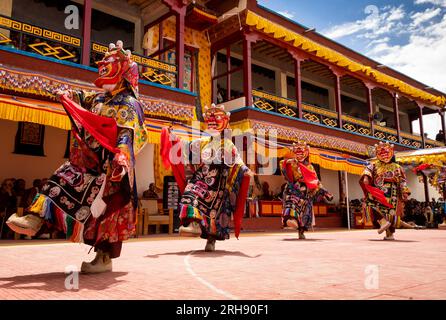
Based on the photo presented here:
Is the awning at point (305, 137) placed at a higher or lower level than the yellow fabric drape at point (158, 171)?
higher

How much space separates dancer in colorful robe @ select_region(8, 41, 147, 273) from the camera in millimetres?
2992

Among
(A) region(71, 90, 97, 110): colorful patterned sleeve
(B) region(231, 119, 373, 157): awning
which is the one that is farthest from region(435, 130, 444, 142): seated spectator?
(A) region(71, 90, 97, 110): colorful patterned sleeve

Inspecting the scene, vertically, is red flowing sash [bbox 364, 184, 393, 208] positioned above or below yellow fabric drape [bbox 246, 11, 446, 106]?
below

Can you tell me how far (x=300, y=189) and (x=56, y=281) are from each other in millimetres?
5987

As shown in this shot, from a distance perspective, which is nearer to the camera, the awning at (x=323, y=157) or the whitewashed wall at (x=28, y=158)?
the whitewashed wall at (x=28, y=158)

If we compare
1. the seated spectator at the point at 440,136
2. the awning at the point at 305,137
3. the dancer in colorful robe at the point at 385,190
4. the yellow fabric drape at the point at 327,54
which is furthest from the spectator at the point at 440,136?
the dancer in colorful robe at the point at 385,190

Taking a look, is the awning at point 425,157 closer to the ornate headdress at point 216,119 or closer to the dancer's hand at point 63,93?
the ornate headdress at point 216,119

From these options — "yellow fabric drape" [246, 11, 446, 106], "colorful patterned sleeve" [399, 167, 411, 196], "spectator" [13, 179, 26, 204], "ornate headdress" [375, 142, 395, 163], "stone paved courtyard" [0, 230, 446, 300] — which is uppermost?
"yellow fabric drape" [246, 11, 446, 106]

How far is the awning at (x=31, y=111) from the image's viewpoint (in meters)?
7.20

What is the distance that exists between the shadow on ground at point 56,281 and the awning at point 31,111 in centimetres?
500

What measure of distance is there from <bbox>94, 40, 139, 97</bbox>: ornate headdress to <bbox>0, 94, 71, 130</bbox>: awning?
4.52 metres

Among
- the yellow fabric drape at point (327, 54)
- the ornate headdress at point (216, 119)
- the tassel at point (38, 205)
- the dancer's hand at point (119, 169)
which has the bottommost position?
the tassel at point (38, 205)

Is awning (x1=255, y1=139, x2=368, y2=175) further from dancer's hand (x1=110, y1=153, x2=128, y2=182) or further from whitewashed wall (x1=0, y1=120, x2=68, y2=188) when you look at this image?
dancer's hand (x1=110, y1=153, x2=128, y2=182)
